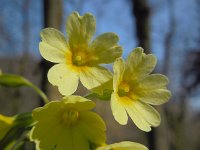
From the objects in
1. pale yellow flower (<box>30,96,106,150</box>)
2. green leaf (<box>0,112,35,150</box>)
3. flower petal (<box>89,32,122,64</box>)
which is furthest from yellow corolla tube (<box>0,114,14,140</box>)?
flower petal (<box>89,32,122,64</box>)

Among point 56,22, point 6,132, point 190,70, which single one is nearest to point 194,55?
point 190,70

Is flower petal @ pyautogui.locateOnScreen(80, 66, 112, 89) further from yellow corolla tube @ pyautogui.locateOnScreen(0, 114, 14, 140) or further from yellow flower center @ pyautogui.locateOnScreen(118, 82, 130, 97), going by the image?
yellow corolla tube @ pyautogui.locateOnScreen(0, 114, 14, 140)

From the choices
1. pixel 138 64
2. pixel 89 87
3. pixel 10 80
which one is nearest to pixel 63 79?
pixel 89 87

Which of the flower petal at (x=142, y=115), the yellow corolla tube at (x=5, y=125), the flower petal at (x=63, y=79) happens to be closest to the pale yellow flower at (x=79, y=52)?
the flower petal at (x=63, y=79)

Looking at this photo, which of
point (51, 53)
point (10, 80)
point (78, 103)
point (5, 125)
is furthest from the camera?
point (10, 80)

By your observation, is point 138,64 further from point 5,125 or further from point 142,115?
point 5,125

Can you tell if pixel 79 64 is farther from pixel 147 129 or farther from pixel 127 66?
pixel 147 129

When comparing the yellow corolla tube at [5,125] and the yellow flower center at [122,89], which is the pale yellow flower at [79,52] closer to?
the yellow flower center at [122,89]
